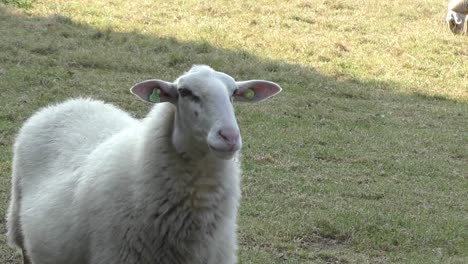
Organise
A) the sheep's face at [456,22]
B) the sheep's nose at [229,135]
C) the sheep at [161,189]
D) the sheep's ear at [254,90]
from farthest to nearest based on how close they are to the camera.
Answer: the sheep's face at [456,22], the sheep's ear at [254,90], the sheep at [161,189], the sheep's nose at [229,135]

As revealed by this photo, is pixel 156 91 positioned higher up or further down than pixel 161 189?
higher up

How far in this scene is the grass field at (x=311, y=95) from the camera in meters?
6.77

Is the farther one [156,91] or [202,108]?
[156,91]

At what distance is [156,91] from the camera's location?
4.30 meters

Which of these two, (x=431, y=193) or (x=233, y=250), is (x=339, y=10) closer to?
(x=431, y=193)

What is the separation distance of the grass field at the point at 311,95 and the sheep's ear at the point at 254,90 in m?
1.65

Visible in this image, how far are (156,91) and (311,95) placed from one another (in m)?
7.10

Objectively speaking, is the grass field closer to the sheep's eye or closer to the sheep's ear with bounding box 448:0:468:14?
the sheep's ear with bounding box 448:0:468:14

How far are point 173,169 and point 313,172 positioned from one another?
159 inches

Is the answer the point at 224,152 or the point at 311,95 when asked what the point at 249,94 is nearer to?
the point at 224,152

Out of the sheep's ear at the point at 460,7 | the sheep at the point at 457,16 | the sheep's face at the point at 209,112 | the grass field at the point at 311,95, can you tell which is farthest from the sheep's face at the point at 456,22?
the sheep's face at the point at 209,112

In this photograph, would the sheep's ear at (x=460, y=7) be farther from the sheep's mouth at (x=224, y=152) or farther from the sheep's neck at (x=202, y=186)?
the sheep's mouth at (x=224, y=152)

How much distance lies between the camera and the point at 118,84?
1058 cm

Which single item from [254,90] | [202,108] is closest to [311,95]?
[254,90]
